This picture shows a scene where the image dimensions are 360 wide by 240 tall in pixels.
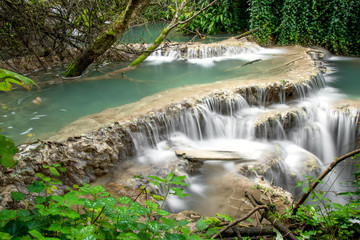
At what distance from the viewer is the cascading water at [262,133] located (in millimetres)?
4824

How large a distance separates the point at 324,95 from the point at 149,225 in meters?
7.08

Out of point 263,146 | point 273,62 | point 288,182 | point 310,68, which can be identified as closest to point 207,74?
point 273,62

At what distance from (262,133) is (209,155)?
5.13 feet

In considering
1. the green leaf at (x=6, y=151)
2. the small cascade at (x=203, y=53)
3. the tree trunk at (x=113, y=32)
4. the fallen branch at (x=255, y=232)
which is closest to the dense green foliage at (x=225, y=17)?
the small cascade at (x=203, y=53)

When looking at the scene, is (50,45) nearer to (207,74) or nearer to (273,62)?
(207,74)

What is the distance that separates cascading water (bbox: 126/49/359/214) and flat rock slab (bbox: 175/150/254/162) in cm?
11

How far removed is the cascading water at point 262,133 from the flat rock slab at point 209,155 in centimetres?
11

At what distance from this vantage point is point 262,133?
569 cm

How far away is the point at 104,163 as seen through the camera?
4.16 m

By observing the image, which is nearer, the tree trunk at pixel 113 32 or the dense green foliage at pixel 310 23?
the tree trunk at pixel 113 32

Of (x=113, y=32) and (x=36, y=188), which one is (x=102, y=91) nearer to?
(x=113, y=32)

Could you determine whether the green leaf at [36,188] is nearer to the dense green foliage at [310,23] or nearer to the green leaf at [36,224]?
the green leaf at [36,224]

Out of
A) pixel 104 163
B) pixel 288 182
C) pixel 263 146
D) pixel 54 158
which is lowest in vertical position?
pixel 288 182

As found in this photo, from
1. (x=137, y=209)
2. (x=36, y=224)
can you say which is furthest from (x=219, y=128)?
(x=36, y=224)
